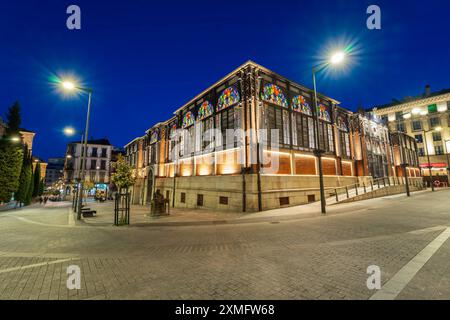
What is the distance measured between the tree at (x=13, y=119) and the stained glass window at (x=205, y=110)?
81.9 feet

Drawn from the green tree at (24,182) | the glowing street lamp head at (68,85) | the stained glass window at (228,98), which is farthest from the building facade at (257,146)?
the green tree at (24,182)

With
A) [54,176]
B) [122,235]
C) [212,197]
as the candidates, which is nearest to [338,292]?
[122,235]

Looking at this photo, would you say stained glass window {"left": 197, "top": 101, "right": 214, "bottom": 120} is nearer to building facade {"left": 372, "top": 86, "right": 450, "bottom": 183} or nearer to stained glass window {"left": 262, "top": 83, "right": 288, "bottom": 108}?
stained glass window {"left": 262, "top": 83, "right": 288, "bottom": 108}

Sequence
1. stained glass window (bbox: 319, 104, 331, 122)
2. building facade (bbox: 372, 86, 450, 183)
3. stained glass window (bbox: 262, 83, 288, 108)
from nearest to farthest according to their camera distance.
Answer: stained glass window (bbox: 262, 83, 288, 108)
stained glass window (bbox: 319, 104, 331, 122)
building facade (bbox: 372, 86, 450, 183)

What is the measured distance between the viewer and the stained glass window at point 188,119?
2259 cm

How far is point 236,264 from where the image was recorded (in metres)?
4.71

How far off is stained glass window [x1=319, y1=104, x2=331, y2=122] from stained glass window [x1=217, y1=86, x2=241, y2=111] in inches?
419

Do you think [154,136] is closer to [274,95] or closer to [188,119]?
[188,119]

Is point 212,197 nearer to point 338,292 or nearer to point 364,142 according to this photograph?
point 338,292

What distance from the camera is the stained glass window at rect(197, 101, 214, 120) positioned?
1995cm

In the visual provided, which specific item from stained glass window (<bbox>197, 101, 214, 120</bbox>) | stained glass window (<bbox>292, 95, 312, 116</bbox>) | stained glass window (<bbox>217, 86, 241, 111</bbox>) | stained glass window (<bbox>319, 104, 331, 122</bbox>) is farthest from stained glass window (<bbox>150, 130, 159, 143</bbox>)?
stained glass window (<bbox>319, 104, 331, 122</bbox>)

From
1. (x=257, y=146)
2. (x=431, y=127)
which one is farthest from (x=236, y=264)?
(x=431, y=127)

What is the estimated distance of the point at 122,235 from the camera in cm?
841

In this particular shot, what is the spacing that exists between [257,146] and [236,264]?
37.4 feet
